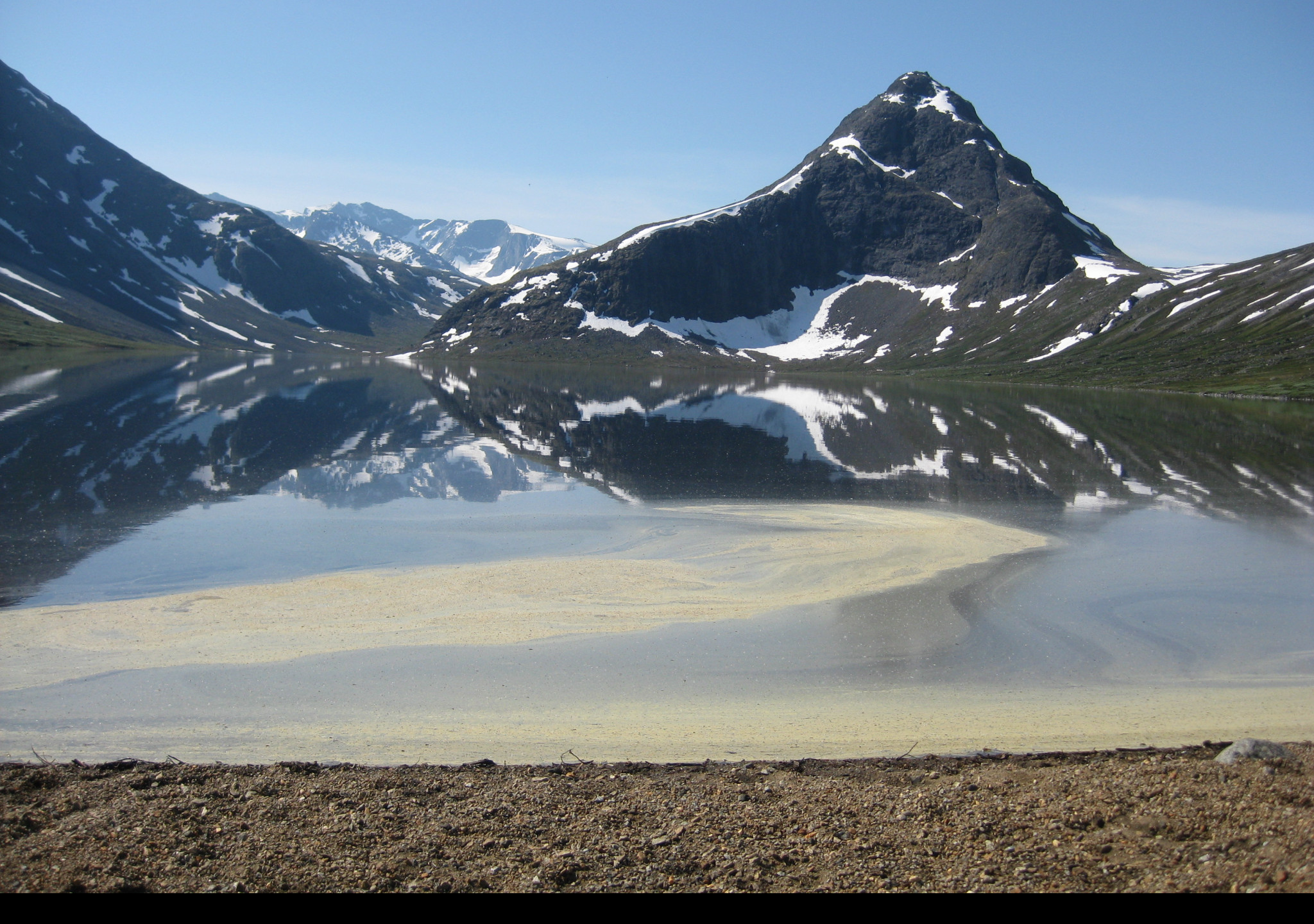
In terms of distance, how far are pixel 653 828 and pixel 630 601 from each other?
12.2 m

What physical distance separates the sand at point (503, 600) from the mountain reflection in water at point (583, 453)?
4.24 m

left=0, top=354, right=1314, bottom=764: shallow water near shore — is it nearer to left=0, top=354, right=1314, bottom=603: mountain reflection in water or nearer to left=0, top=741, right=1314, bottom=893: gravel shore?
left=0, top=354, right=1314, bottom=603: mountain reflection in water

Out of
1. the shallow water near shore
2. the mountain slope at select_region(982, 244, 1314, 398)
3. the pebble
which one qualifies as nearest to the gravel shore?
the pebble

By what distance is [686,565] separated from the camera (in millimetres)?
25594

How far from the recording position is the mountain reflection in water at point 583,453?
35.2 m

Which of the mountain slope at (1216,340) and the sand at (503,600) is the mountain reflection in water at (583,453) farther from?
the mountain slope at (1216,340)

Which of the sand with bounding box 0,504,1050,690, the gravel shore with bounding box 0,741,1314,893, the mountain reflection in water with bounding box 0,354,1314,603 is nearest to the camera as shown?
the gravel shore with bounding box 0,741,1314,893

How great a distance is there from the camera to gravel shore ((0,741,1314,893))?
837cm

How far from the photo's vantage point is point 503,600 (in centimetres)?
2159

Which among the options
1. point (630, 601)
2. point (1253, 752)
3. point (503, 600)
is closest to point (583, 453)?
point (630, 601)

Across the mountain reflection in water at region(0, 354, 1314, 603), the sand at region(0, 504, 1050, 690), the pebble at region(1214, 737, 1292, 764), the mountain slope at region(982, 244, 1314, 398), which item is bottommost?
the pebble at region(1214, 737, 1292, 764)

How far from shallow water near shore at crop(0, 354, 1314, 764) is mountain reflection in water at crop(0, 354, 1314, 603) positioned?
0.39m

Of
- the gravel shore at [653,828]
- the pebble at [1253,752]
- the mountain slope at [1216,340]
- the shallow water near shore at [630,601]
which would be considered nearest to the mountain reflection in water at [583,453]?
the shallow water near shore at [630,601]

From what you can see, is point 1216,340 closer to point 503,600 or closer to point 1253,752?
point 503,600
